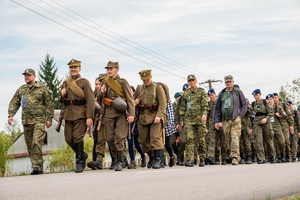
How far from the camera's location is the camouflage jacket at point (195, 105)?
1524 centimetres

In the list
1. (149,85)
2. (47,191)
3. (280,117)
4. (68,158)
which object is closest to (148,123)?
(149,85)

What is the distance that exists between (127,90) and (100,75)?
6.86 feet

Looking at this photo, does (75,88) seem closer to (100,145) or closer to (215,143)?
(100,145)

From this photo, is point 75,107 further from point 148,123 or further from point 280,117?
point 280,117

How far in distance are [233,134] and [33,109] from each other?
16.8 ft

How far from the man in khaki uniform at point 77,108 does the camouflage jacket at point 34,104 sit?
75cm

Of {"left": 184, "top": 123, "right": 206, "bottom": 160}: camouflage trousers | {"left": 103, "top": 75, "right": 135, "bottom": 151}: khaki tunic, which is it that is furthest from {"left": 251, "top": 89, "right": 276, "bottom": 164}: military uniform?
{"left": 103, "top": 75, "right": 135, "bottom": 151}: khaki tunic

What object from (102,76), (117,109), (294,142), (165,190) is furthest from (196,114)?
(294,142)

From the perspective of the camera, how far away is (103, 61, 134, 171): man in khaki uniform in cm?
1249

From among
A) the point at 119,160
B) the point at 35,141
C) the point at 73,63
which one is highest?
the point at 73,63

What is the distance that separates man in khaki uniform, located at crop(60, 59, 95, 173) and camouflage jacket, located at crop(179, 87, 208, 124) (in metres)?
3.59

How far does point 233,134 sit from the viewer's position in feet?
51.8

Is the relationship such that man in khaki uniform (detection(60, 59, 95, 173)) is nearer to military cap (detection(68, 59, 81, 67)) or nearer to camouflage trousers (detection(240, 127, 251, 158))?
military cap (detection(68, 59, 81, 67))

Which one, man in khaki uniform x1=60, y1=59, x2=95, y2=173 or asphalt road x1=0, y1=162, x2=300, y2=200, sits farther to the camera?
man in khaki uniform x1=60, y1=59, x2=95, y2=173
